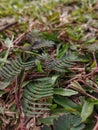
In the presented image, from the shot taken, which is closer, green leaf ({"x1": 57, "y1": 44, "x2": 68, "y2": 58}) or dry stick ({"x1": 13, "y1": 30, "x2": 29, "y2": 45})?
green leaf ({"x1": 57, "y1": 44, "x2": 68, "y2": 58})

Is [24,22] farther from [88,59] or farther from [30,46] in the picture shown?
[88,59]

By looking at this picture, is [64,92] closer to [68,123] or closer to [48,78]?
[48,78]

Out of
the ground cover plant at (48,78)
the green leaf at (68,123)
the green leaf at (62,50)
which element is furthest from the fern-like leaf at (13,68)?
the green leaf at (68,123)

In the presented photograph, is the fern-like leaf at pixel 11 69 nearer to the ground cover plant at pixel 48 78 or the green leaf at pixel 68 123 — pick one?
the ground cover plant at pixel 48 78

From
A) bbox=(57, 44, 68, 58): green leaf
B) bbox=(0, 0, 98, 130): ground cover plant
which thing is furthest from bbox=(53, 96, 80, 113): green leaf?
bbox=(57, 44, 68, 58): green leaf

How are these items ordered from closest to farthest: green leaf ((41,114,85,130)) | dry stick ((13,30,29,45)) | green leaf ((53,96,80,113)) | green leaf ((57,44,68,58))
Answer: green leaf ((41,114,85,130)), green leaf ((53,96,80,113)), green leaf ((57,44,68,58)), dry stick ((13,30,29,45))

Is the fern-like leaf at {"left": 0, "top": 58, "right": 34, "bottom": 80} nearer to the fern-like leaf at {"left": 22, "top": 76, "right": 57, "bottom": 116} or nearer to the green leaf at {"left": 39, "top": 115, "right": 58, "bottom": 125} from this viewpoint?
the fern-like leaf at {"left": 22, "top": 76, "right": 57, "bottom": 116}

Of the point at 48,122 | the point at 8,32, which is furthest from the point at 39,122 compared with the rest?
the point at 8,32

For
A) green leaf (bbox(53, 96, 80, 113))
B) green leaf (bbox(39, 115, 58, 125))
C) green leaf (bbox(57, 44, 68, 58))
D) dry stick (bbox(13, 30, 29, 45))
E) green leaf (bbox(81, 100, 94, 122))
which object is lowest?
green leaf (bbox(81, 100, 94, 122))

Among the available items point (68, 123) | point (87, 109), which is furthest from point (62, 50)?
point (68, 123)
